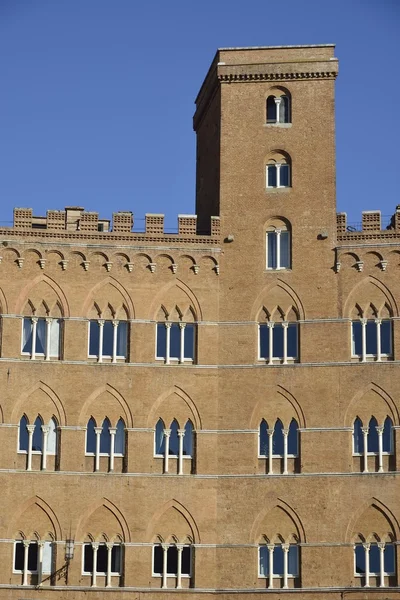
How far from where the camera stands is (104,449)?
201 ft

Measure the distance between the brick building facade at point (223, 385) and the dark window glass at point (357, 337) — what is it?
0.06 m

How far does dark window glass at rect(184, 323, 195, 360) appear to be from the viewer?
62.7 m

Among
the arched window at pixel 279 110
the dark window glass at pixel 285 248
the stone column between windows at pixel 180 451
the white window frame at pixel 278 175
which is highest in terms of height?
the arched window at pixel 279 110

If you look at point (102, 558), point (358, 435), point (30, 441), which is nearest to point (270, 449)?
point (358, 435)

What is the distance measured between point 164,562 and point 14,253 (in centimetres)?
1504

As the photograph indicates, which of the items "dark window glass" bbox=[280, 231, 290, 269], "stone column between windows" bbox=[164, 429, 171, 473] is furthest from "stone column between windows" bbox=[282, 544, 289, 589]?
"dark window glass" bbox=[280, 231, 290, 269]

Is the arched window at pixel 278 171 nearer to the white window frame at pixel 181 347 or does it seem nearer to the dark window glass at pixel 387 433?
the white window frame at pixel 181 347

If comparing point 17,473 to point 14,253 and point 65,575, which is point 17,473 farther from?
point 14,253

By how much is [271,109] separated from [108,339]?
13.0 meters

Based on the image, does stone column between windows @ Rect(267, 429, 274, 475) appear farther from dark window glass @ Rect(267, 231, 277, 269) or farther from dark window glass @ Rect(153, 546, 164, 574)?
dark window glass @ Rect(267, 231, 277, 269)

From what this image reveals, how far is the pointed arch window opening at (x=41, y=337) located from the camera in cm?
6191

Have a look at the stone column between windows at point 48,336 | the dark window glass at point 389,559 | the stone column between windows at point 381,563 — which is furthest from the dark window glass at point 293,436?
the stone column between windows at point 48,336

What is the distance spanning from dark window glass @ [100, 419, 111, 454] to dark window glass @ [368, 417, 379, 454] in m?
11.3

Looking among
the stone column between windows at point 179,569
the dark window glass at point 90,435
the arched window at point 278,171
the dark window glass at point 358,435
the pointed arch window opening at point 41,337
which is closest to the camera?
the stone column between windows at point 179,569
